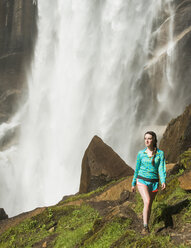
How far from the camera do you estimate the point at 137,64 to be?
25031mm

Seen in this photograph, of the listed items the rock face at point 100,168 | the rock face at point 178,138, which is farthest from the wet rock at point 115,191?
the rock face at point 178,138

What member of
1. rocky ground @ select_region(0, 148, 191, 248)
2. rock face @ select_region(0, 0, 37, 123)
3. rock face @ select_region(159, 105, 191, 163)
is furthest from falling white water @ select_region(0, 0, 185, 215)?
rocky ground @ select_region(0, 148, 191, 248)

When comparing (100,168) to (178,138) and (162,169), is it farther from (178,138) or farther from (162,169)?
(162,169)

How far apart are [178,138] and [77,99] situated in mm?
20468

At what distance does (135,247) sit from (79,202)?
5.73m

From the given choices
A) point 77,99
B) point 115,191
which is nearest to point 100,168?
point 115,191

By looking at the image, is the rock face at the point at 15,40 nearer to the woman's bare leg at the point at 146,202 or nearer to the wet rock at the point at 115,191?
the wet rock at the point at 115,191

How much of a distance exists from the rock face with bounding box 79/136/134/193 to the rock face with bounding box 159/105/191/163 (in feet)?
6.43

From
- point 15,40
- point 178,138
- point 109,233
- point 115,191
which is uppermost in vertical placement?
point 15,40

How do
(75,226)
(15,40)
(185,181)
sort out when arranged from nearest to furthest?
1. (185,181)
2. (75,226)
3. (15,40)

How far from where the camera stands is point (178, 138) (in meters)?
10.0

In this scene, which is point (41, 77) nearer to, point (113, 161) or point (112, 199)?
point (113, 161)

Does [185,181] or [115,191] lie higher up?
[115,191]

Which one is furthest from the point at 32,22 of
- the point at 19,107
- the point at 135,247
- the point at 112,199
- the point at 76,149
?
the point at 135,247
